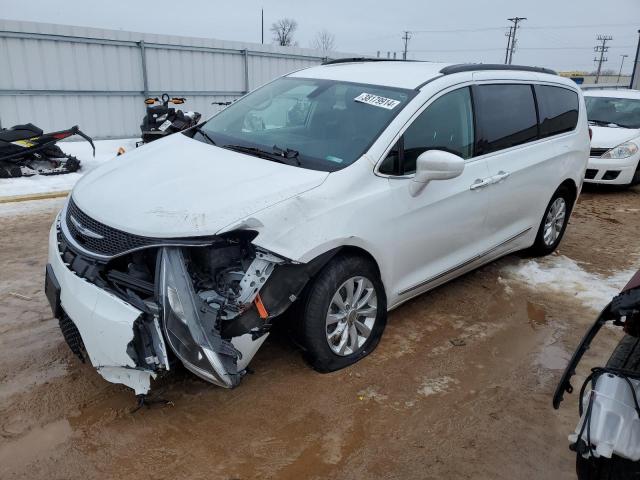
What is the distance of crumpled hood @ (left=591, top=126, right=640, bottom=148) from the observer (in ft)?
29.4

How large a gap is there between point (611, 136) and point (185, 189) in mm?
8557

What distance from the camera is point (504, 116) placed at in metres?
4.36

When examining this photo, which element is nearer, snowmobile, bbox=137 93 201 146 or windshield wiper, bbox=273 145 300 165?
windshield wiper, bbox=273 145 300 165

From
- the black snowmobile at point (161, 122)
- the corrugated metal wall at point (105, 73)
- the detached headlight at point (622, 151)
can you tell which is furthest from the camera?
the corrugated metal wall at point (105, 73)

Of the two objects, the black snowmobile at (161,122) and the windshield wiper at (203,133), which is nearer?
the windshield wiper at (203,133)

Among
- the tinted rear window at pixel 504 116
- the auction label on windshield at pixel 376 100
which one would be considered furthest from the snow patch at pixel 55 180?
the tinted rear window at pixel 504 116

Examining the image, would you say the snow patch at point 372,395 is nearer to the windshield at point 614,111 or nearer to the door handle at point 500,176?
the door handle at point 500,176

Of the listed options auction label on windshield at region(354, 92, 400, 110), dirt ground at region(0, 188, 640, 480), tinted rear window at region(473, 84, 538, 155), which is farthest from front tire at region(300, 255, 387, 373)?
tinted rear window at region(473, 84, 538, 155)

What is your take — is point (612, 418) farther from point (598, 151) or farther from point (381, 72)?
point (598, 151)

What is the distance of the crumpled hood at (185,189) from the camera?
2703mm

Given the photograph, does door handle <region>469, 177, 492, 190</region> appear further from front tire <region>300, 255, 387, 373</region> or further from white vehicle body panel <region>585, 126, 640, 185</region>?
white vehicle body panel <region>585, 126, 640, 185</region>

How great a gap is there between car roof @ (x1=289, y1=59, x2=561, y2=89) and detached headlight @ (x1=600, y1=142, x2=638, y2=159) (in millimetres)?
5224

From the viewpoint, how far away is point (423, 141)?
360 cm

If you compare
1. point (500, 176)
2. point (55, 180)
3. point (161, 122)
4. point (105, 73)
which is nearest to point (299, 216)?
point (500, 176)
